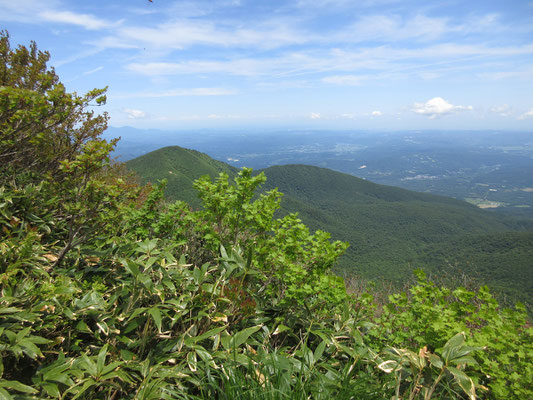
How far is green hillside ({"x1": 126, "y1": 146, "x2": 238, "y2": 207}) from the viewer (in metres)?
61.0

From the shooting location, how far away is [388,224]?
78938 mm

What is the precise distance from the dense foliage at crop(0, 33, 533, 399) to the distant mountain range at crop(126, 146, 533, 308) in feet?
98.7

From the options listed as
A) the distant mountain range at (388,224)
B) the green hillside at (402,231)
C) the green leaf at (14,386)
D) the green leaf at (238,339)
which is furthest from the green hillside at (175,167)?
the green leaf at (14,386)

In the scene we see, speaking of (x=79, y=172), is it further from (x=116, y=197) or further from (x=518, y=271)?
(x=518, y=271)

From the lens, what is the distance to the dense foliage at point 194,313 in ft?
5.23

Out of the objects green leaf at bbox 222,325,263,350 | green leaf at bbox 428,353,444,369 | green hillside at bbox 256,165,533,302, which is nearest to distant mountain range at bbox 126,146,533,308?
green hillside at bbox 256,165,533,302

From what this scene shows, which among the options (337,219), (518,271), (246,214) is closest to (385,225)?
(337,219)

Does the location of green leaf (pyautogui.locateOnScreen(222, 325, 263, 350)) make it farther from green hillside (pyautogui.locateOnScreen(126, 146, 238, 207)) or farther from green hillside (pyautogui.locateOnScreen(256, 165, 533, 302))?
green hillside (pyautogui.locateOnScreen(126, 146, 238, 207))

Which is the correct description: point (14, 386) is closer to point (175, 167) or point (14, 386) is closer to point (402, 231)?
point (175, 167)

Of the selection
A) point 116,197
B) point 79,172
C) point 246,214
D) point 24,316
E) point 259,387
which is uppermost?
point 79,172

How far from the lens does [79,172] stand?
2467mm

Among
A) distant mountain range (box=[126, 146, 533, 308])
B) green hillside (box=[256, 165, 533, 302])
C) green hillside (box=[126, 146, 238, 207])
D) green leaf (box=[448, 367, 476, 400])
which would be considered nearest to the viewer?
green leaf (box=[448, 367, 476, 400])

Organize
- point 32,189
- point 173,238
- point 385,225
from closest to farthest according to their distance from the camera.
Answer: point 32,189 < point 173,238 < point 385,225

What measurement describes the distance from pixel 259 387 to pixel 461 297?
1.50m
